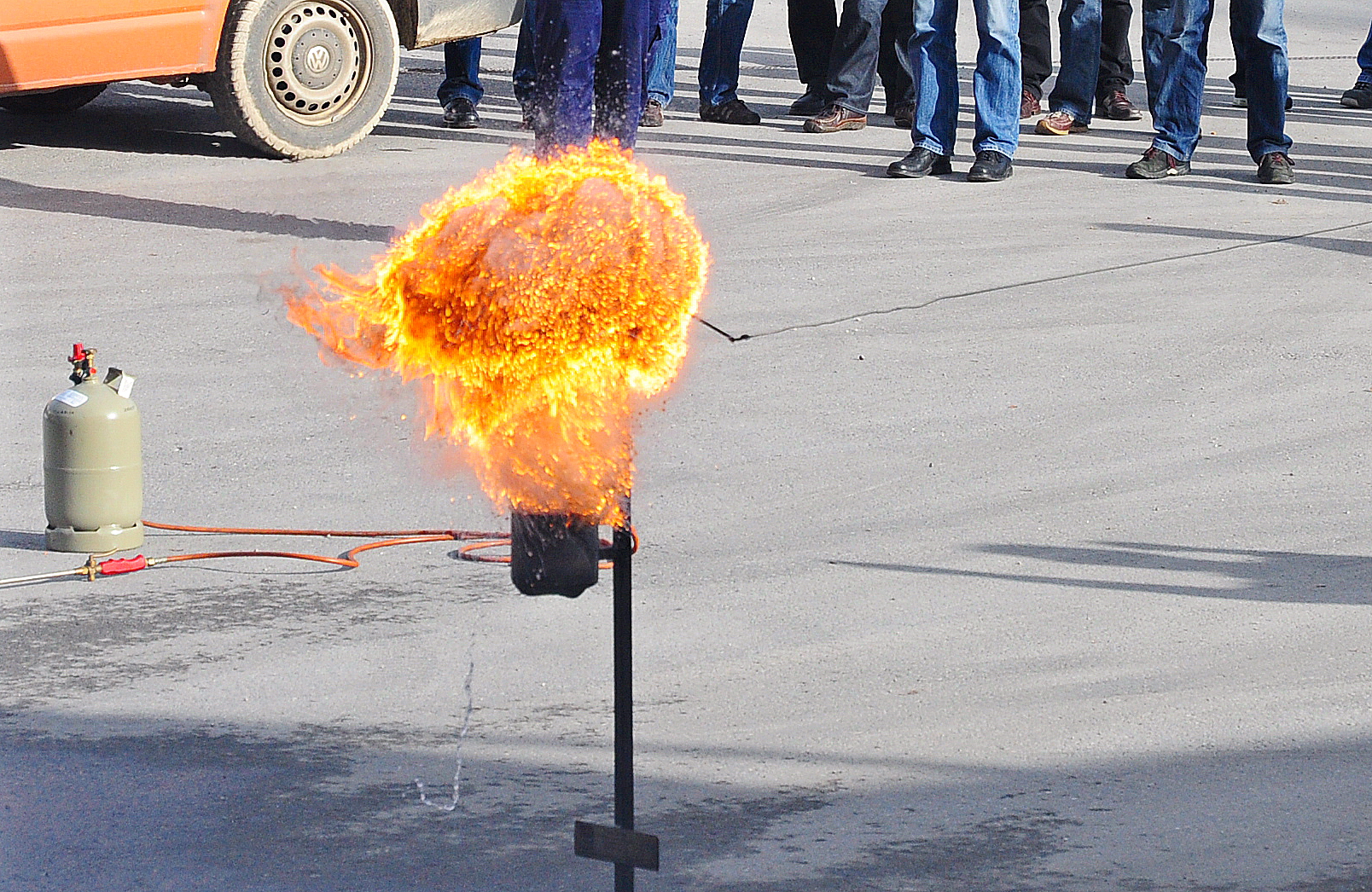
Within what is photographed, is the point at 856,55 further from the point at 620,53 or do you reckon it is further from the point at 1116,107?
the point at 620,53

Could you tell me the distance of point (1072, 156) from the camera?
10531 mm

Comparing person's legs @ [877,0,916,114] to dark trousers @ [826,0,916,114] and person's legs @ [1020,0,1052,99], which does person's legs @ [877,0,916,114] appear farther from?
person's legs @ [1020,0,1052,99]

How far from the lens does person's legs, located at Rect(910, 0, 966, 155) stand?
9.35 meters

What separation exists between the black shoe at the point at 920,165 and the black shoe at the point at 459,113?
2.97 metres

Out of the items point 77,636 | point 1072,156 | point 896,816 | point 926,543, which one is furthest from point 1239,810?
point 1072,156

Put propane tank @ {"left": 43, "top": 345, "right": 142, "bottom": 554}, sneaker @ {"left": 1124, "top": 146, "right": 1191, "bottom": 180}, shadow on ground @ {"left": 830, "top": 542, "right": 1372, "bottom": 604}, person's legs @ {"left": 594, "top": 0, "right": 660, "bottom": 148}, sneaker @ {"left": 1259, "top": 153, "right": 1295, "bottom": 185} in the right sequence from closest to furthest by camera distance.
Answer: shadow on ground @ {"left": 830, "top": 542, "right": 1372, "bottom": 604}, propane tank @ {"left": 43, "top": 345, "right": 142, "bottom": 554}, person's legs @ {"left": 594, "top": 0, "right": 660, "bottom": 148}, sneaker @ {"left": 1259, "top": 153, "right": 1295, "bottom": 185}, sneaker @ {"left": 1124, "top": 146, "right": 1191, "bottom": 180}

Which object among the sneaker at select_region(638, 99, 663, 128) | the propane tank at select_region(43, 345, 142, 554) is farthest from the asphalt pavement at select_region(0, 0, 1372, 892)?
the sneaker at select_region(638, 99, 663, 128)

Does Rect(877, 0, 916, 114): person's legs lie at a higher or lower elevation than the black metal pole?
higher

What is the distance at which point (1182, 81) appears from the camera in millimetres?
9453

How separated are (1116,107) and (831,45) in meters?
1.90

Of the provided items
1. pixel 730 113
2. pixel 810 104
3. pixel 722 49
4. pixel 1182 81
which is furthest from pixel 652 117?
pixel 1182 81

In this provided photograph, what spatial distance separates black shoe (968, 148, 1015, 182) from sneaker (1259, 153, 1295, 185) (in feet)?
4.35

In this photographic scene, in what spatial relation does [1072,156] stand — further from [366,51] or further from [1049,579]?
[1049,579]

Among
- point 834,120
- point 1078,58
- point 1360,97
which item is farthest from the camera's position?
point 1360,97
